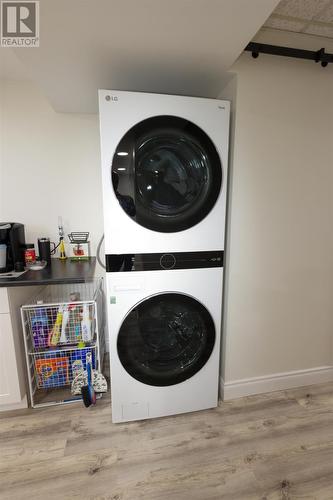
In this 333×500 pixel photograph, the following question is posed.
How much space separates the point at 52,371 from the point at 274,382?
65.5 inches

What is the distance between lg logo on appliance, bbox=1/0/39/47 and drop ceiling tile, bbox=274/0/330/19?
121 cm

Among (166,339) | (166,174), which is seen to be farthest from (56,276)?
(166,174)

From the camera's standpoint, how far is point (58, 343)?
171cm

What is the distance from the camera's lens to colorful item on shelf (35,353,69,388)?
1707 mm

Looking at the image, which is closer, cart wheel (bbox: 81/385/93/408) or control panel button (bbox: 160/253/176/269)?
control panel button (bbox: 160/253/176/269)

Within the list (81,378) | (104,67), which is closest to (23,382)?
(81,378)

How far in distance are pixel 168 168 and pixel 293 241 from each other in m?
1.03

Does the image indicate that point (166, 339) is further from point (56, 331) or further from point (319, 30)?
point (319, 30)

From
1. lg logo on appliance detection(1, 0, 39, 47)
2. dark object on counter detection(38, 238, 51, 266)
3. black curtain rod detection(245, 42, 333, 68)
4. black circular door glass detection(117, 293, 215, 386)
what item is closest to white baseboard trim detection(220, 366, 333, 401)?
black circular door glass detection(117, 293, 215, 386)

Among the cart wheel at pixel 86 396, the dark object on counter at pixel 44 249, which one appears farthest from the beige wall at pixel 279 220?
the dark object on counter at pixel 44 249

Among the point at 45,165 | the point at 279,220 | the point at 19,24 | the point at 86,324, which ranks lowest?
the point at 86,324

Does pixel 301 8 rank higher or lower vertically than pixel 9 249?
higher

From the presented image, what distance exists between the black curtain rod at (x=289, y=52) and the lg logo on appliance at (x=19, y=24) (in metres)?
1.10

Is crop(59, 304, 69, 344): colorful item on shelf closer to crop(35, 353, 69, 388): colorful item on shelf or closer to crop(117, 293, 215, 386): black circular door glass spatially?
crop(35, 353, 69, 388): colorful item on shelf
